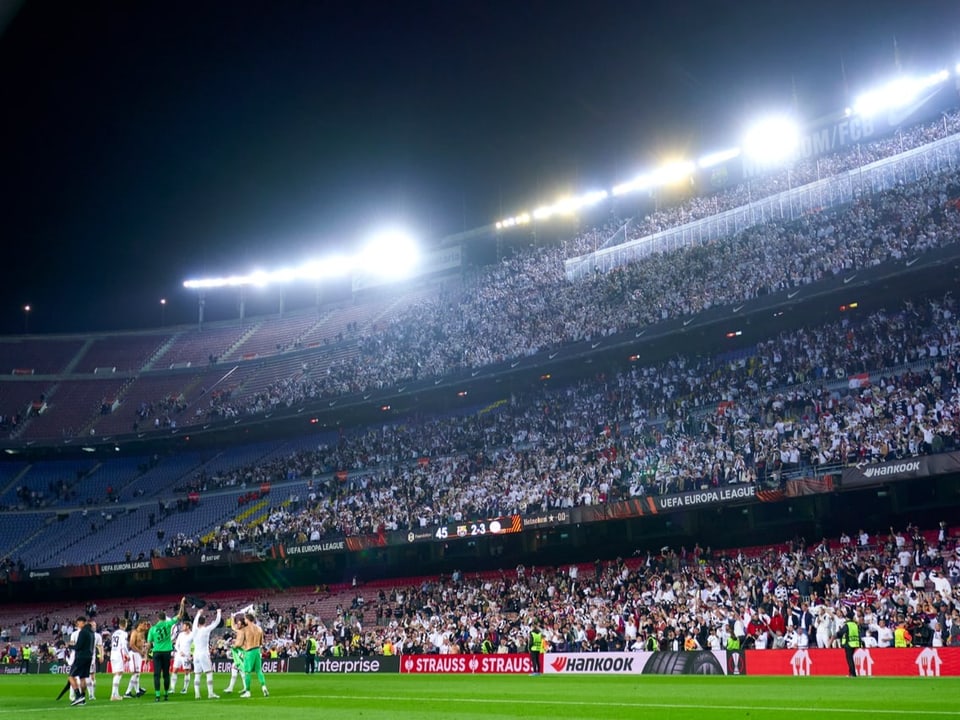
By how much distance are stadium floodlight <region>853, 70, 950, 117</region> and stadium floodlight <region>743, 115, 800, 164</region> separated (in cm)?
409

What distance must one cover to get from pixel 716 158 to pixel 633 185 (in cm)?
628

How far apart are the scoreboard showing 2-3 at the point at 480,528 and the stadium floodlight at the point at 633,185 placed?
30660mm

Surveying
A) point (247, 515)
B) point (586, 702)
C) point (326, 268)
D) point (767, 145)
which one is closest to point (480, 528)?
point (247, 515)

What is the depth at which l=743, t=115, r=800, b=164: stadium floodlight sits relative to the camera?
187ft

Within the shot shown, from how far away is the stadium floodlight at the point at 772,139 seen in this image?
57.0m

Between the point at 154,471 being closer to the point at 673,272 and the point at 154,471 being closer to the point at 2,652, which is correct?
the point at 2,652

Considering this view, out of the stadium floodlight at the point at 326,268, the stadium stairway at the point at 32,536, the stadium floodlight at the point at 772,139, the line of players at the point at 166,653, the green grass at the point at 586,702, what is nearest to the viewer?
the green grass at the point at 586,702

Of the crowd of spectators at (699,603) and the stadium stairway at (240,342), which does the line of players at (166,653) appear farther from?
the stadium stairway at (240,342)

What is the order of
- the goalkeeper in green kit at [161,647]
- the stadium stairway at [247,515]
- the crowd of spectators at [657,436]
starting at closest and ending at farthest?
the goalkeeper in green kit at [161,647]
the crowd of spectators at [657,436]
the stadium stairway at [247,515]

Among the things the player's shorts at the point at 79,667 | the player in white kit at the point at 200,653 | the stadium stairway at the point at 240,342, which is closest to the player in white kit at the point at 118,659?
the player in white kit at the point at 200,653

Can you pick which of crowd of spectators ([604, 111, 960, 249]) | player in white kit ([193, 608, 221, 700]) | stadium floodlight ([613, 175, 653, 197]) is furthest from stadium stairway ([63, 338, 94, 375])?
player in white kit ([193, 608, 221, 700])

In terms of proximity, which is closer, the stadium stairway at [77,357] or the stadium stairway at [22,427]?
the stadium stairway at [22,427]

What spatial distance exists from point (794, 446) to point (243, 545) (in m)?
31.4

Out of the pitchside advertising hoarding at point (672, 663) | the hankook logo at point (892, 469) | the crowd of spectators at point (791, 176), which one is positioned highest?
the crowd of spectators at point (791, 176)
